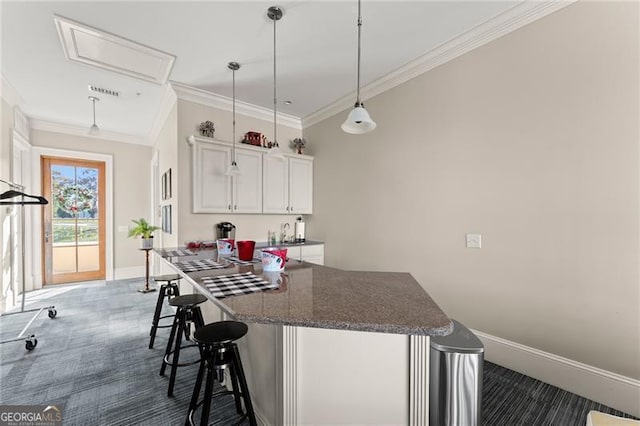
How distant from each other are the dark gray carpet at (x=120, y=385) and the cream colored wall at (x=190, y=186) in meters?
1.26

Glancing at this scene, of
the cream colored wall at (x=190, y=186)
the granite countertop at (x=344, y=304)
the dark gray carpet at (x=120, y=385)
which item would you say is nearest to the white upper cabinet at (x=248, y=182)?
the cream colored wall at (x=190, y=186)

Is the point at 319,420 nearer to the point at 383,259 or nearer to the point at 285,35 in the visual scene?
the point at 383,259

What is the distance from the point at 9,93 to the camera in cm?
343

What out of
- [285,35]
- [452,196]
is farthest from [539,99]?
[285,35]

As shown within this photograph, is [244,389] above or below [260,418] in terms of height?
above

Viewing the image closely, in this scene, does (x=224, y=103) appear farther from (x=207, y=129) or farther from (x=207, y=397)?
(x=207, y=397)

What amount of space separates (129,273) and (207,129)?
3843 millimetres

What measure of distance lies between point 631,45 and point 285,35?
243 centimetres

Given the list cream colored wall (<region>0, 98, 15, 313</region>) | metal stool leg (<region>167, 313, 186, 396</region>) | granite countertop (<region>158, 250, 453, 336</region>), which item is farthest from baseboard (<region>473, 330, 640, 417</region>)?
cream colored wall (<region>0, 98, 15, 313</region>)

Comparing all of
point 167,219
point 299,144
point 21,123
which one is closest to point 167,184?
point 167,219

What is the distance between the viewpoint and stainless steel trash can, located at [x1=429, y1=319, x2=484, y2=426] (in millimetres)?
1307

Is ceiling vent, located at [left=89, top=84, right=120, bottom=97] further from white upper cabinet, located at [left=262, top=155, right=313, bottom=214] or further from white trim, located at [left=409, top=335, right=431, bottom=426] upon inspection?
white trim, located at [left=409, top=335, right=431, bottom=426]

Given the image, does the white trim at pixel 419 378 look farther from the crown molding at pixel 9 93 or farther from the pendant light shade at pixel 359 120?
the crown molding at pixel 9 93

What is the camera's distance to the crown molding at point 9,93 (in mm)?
3207
